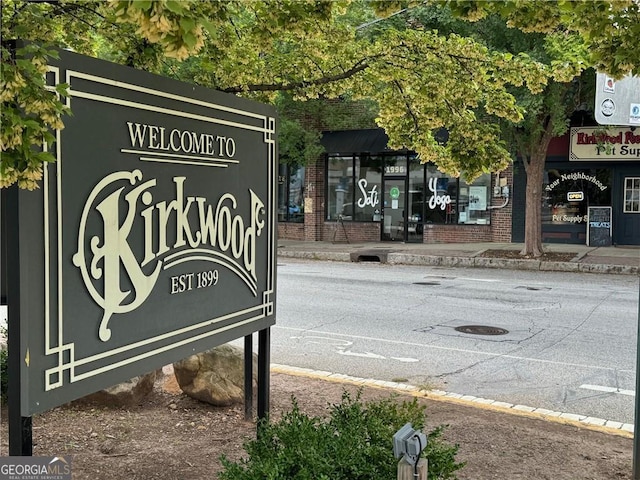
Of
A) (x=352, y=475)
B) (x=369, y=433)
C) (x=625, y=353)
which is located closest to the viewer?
(x=352, y=475)

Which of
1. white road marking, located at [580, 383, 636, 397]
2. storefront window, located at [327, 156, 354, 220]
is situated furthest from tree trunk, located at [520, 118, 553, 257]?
white road marking, located at [580, 383, 636, 397]

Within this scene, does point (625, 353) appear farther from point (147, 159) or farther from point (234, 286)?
point (147, 159)

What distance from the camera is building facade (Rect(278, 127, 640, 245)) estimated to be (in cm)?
1894

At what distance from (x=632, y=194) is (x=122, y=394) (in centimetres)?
1752

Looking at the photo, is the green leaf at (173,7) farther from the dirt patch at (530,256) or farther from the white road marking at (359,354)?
the dirt patch at (530,256)

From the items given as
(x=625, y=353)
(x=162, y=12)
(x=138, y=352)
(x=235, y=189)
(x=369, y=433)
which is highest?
(x=162, y=12)

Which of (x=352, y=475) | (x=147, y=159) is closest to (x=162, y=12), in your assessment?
(x=147, y=159)

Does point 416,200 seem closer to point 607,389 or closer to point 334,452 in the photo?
point 607,389

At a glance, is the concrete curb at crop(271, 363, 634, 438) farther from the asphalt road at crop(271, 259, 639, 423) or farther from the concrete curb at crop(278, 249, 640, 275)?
the concrete curb at crop(278, 249, 640, 275)

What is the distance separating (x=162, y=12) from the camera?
7.25 ft

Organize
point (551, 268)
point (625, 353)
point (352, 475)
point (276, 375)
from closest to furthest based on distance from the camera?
point (352, 475), point (276, 375), point (625, 353), point (551, 268)

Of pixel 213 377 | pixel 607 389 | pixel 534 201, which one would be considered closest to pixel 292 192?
pixel 534 201

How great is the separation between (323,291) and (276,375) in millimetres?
5909

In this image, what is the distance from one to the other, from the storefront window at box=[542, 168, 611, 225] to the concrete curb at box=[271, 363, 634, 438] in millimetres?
14922
